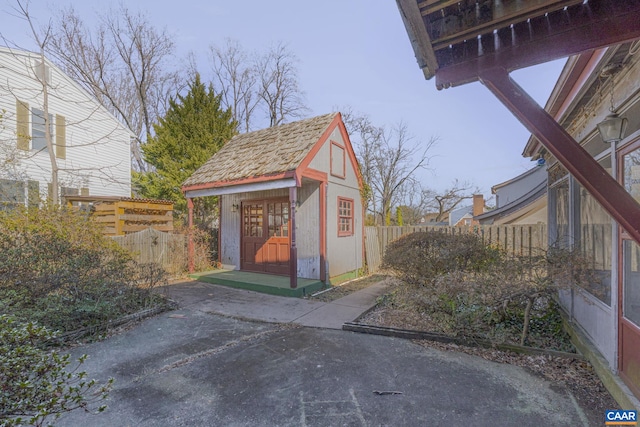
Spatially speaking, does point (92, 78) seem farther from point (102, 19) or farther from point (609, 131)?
point (609, 131)

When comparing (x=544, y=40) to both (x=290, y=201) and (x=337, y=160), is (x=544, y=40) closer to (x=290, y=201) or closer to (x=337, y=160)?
(x=290, y=201)

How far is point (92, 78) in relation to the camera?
727 inches

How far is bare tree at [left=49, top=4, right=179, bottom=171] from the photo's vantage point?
1742cm

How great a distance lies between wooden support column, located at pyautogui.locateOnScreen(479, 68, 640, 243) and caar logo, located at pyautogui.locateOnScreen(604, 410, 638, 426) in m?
1.66

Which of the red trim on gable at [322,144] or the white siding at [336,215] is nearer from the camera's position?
the red trim on gable at [322,144]

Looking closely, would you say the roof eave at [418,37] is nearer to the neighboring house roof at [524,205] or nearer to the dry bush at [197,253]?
the dry bush at [197,253]

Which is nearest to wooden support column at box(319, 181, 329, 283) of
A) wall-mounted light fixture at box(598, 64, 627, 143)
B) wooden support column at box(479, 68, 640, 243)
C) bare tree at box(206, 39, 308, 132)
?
wall-mounted light fixture at box(598, 64, 627, 143)

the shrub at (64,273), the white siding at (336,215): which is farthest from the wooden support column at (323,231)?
the shrub at (64,273)

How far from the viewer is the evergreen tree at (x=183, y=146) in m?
12.9

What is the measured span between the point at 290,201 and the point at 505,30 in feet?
18.2

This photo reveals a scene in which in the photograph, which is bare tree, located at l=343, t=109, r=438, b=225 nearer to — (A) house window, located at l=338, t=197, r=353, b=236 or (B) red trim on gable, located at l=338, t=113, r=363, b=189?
(B) red trim on gable, located at l=338, t=113, r=363, b=189

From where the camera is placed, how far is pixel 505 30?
2293mm

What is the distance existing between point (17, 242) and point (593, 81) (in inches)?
320

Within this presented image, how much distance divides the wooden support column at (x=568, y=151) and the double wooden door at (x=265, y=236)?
6673 millimetres
